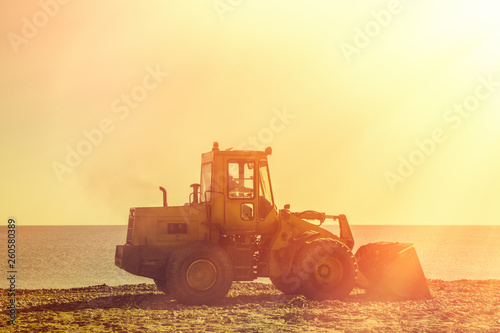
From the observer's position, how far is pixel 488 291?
19.5 meters

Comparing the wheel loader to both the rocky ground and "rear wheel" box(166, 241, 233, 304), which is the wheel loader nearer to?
"rear wheel" box(166, 241, 233, 304)

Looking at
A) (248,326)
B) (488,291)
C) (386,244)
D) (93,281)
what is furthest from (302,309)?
(93,281)

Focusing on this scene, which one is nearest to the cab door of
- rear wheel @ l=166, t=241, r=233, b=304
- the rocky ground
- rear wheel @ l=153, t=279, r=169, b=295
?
rear wheel @ l=166, t=241, r=233, b=304

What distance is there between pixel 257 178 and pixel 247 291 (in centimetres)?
422

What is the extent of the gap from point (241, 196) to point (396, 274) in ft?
14.8

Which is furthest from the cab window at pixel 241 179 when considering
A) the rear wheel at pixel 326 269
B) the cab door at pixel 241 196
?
the rear wheel at pixel 326 269

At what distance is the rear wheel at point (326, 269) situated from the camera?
55.3 feet

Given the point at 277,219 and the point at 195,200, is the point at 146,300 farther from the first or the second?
the point at 277,219

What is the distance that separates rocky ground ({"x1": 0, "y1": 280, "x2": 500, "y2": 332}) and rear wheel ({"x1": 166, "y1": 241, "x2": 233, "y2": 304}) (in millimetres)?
364

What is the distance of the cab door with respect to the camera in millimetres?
16797

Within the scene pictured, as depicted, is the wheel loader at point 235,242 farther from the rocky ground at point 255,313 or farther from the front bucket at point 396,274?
the front bucket at point 396,274

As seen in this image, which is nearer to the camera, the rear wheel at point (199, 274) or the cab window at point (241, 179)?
the rear wheel at point (199, 274)

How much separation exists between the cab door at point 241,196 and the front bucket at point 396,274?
351cm

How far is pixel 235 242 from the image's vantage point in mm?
16922
